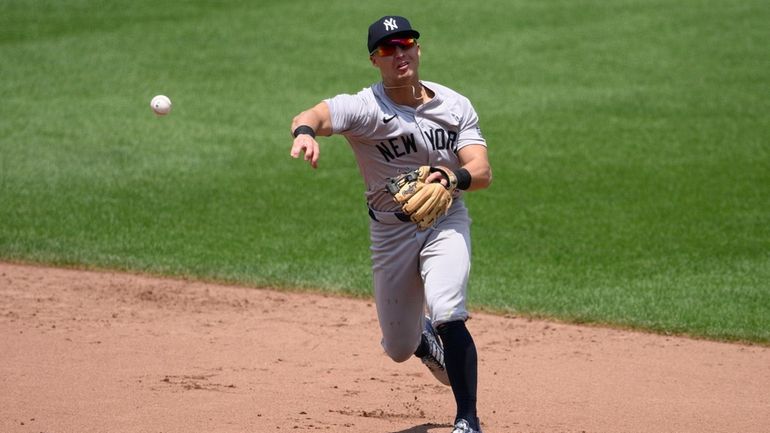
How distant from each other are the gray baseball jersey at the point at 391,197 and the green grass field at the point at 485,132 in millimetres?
3153

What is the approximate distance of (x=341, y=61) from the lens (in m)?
17.7

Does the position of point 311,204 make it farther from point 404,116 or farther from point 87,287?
point 404,116

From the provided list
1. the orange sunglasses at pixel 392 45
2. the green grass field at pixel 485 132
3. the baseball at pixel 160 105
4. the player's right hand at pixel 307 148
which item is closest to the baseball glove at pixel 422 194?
the player's right hand at pixel 307 148

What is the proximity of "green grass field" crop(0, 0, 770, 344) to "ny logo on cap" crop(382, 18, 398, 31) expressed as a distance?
3806mm

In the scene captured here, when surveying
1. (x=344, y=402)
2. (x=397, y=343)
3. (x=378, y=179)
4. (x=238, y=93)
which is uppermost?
(x=238, y=93)

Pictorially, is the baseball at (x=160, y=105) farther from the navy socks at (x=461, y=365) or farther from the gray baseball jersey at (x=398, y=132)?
the navy socks at (x=461, y=365)

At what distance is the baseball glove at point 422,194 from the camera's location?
5.43 metres

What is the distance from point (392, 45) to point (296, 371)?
8.04ft

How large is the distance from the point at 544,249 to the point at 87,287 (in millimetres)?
4249

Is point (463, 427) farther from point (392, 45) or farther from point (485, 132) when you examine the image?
point (485, 132)

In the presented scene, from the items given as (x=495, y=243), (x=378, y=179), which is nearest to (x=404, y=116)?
(x=378, y=179)

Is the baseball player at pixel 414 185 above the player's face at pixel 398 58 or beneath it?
beneath

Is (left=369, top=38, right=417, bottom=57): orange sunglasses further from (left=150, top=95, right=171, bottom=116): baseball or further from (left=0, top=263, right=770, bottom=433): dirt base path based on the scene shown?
(left=150, top=95, right=171, bottom=116): baseball

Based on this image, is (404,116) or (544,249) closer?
(404,116)
